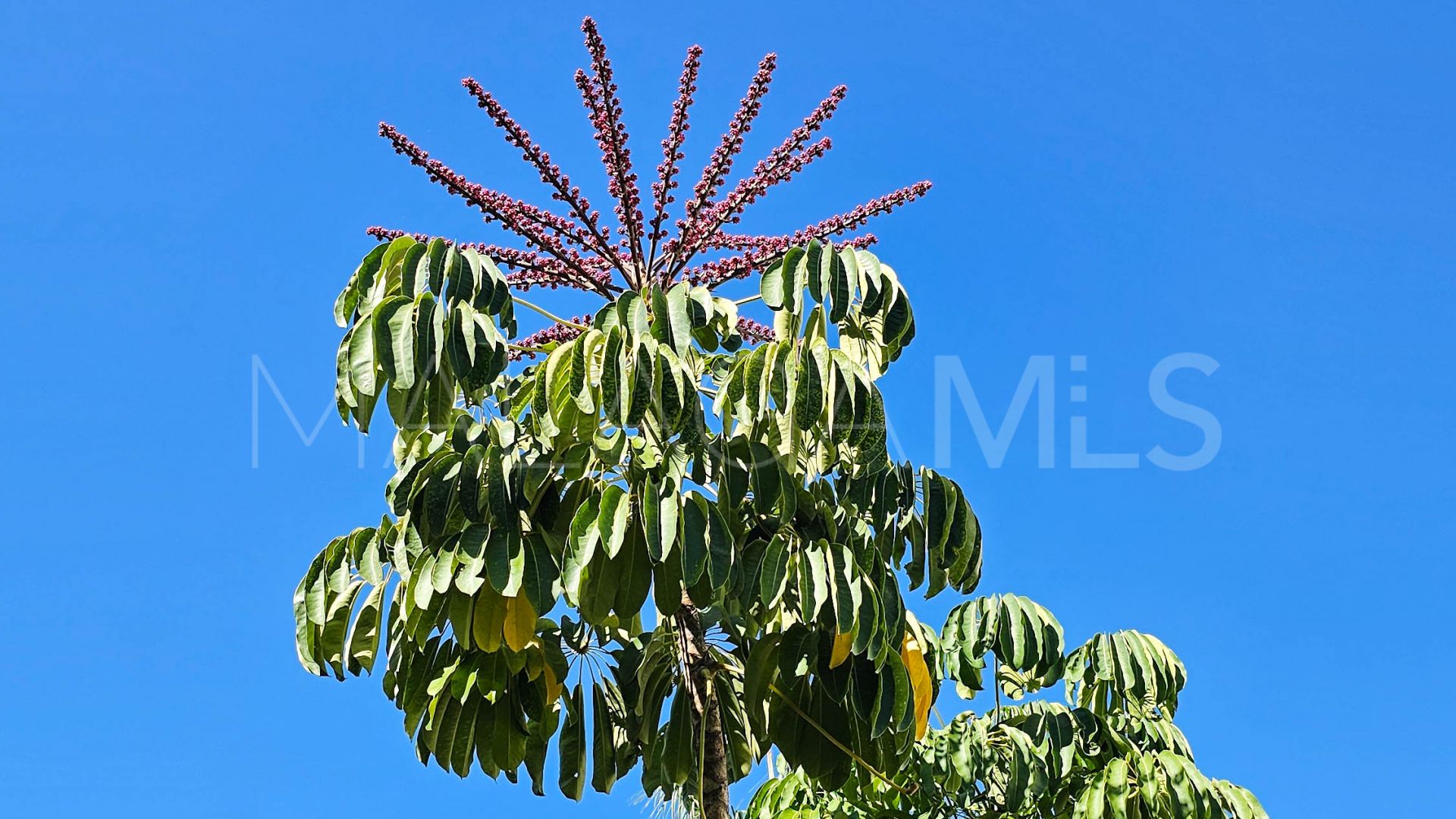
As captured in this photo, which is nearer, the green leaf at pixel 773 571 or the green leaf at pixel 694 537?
the green leaf at pixel 694 537

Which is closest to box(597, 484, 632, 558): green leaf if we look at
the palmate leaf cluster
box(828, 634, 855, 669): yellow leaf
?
the palmate leaf cluster

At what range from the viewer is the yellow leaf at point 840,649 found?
362 cm

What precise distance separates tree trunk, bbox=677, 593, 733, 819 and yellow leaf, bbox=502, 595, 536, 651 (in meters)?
0.44

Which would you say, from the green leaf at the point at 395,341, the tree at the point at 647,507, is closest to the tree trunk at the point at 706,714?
the tree at the point at 647,507

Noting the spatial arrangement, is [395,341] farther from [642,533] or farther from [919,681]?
[919,681]

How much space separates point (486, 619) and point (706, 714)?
731 millimetres

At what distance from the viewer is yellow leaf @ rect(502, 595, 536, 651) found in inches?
139

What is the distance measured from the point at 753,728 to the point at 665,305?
141 centimetres

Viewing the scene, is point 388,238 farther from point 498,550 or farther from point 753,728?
point 753,728

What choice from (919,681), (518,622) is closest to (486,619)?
(518,622)

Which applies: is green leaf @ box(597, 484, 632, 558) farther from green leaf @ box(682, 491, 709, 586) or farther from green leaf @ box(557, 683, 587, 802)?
green leaf @ box(557, 683, 587, 802)

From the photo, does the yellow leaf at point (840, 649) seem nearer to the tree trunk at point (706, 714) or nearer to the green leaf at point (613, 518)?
the tree trunk at point (706, 714)

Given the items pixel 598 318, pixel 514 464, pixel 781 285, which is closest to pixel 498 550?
pixel 514 464

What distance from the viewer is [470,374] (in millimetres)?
3311
